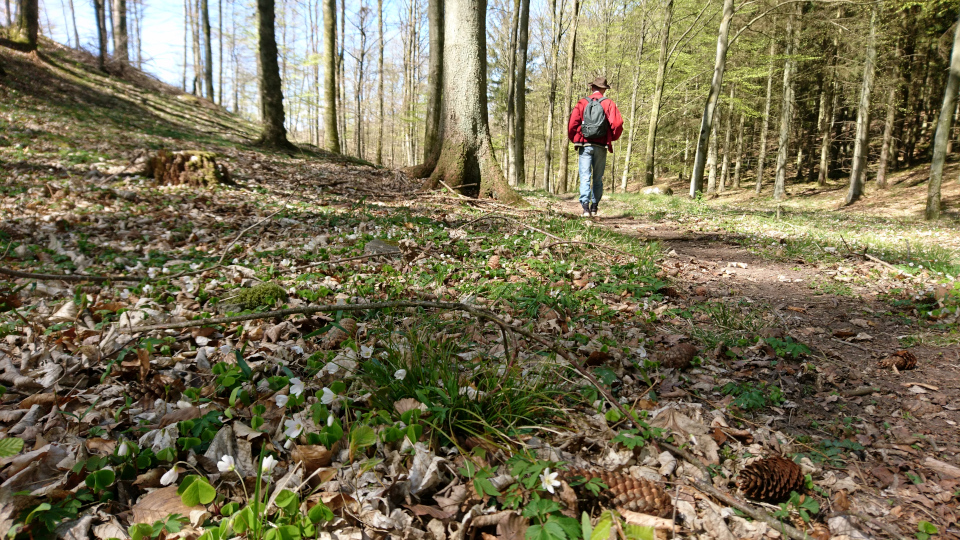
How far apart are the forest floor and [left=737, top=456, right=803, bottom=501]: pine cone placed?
20 mm

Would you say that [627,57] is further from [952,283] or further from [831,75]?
[952,283]

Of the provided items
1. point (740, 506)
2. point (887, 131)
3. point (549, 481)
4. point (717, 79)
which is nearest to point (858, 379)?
point (740, 506)

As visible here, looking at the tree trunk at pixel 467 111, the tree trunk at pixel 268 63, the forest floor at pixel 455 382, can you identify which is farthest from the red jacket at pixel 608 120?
the tree trunk at pixel 268 63

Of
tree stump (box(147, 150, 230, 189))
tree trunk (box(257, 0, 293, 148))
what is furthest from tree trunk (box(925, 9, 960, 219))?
tree trunk (box(257, 0, 293, 148))

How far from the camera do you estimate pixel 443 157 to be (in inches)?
319

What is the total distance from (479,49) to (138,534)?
793 centimetres

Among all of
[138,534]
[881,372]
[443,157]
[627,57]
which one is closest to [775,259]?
[881,372]

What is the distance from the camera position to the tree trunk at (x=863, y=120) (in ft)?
49.1

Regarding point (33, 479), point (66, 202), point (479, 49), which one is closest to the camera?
point (33, 479)

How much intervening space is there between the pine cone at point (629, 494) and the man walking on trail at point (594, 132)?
655 centimetres

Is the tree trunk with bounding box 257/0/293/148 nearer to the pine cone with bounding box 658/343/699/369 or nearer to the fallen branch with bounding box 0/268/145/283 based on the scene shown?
the fallen branch with bounding box 0/268/145/283

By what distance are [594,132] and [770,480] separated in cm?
663

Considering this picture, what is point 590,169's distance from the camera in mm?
7859

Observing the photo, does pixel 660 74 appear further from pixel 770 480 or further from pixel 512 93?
pixel 770 480
